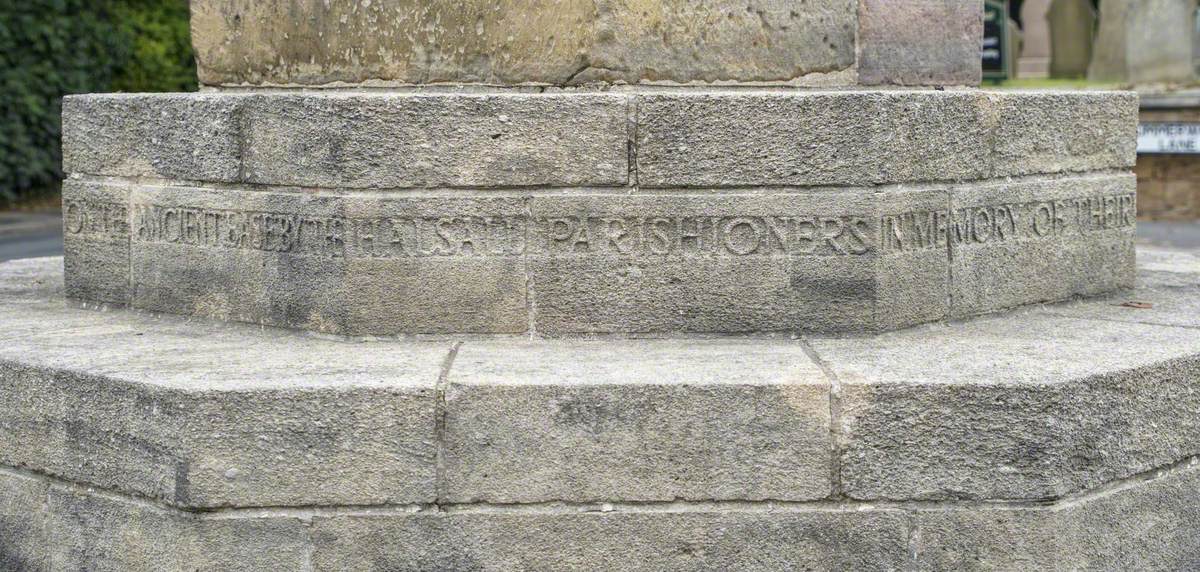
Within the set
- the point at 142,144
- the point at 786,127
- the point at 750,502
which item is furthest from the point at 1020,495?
the point at 142,144

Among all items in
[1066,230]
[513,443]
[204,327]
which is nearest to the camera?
[513,443]

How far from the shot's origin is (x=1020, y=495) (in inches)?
139

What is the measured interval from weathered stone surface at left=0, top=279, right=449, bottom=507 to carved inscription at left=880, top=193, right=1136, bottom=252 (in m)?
1.40

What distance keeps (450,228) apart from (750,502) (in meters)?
1.18

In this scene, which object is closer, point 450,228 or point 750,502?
point 750,502

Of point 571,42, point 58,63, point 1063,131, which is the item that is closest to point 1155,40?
point 58,63

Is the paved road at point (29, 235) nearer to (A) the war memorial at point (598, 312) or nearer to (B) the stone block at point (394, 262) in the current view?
(A) the war memorial at point (598, 312)

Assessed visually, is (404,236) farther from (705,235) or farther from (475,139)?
(705,235)

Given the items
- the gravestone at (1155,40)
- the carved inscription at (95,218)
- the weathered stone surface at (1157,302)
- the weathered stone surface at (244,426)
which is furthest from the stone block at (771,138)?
the gravestone at (1155,40)

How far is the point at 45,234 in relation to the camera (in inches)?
599

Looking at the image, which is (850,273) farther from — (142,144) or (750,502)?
(142,144)

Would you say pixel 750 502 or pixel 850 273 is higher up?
pixel 850 273

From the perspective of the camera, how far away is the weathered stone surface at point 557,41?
4.23 m

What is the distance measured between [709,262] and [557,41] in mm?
830
